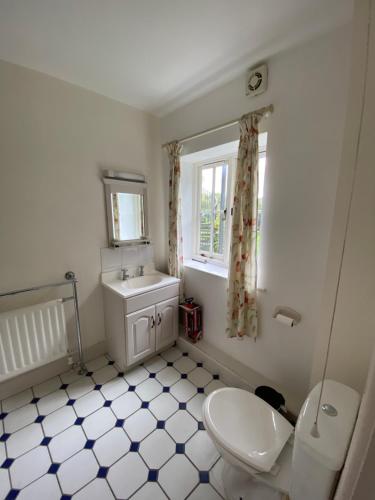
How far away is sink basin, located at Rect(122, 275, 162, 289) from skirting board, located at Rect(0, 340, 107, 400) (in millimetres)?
671

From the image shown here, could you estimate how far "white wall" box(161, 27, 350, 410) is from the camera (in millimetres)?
1123

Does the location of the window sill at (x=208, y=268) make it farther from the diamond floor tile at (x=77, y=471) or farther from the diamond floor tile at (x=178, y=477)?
the diamond floor tile at (x=77, y=471)

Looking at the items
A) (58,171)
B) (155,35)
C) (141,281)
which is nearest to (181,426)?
(141,281)

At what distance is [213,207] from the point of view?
7.08ft

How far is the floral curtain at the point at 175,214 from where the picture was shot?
1.97 m

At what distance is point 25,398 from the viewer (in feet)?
5.24

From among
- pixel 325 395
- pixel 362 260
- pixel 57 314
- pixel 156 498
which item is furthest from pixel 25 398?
pixel 362 260

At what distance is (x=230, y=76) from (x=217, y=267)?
1541 millimetres

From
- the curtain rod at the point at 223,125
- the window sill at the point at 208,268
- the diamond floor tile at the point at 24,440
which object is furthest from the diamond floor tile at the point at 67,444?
the curtain rod at the point at 223,125

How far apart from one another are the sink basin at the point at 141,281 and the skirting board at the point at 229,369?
2.17 ft

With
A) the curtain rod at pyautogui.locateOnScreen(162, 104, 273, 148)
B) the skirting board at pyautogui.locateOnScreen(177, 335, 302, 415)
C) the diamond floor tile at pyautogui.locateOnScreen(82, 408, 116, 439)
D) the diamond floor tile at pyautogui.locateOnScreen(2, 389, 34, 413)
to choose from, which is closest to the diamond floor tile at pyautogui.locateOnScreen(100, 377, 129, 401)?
the diamond floor tile at pyautogui.locateOnScreen(82, 408, 116, 439)

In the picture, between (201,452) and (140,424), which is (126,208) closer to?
(140,424)

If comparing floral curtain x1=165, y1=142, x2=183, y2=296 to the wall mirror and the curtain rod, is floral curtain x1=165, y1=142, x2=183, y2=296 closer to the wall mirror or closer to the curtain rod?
the curtain rod

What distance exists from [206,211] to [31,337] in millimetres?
1855
